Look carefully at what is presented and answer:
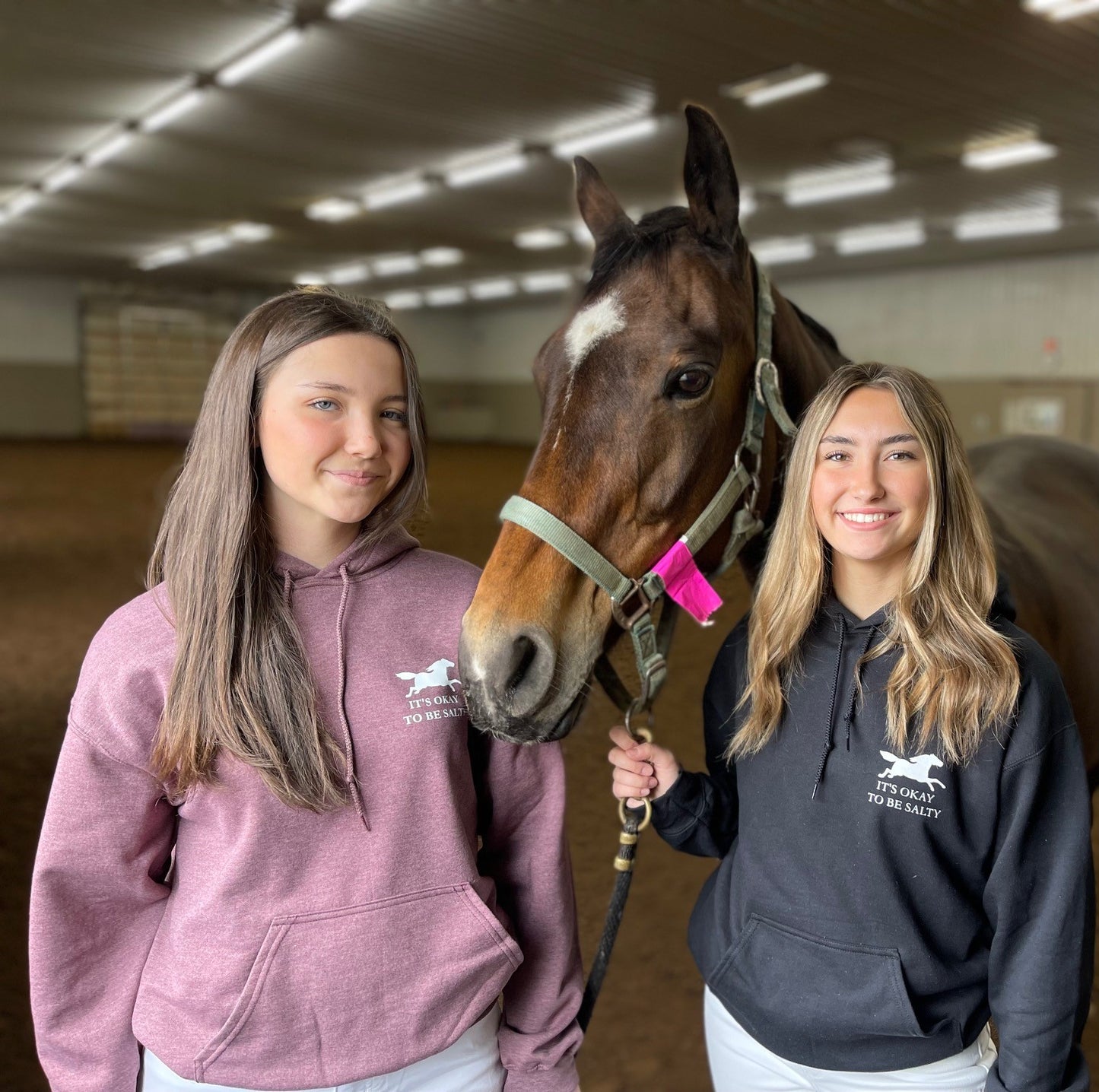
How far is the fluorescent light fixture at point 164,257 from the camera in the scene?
70.5 feet

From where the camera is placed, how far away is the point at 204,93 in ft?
33.8

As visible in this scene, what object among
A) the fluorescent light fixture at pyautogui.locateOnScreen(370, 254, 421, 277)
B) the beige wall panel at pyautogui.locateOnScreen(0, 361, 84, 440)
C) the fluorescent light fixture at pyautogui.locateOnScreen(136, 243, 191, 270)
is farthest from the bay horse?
the beige wall panel at pyautogui.locateOnScreen(0, 361, 84, 440)

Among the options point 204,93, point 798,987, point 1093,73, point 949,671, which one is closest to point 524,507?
point 949,671

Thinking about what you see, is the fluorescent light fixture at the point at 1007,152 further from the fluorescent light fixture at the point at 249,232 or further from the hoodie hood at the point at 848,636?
the fluorescent light fixture at the point at 249,232

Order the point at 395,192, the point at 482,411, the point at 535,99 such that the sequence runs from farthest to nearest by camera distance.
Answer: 1. the point at 482,411
2. the point at 395,192
3. the point at 535,99

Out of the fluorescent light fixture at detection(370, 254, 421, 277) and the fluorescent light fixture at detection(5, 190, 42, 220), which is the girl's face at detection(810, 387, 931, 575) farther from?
the fluorescent light fixture at detection(370, 254, 421, 277)

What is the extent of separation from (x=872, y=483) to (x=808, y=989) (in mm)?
740

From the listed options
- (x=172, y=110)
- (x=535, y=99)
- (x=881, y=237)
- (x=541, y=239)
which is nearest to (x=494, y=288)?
(x=541, y=239)

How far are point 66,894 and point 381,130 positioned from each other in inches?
478

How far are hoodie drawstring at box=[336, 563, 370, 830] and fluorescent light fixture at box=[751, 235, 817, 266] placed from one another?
1797 centimetres

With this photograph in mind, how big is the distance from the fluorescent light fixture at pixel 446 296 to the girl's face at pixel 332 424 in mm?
25333

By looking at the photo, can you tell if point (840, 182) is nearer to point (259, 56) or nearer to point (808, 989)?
point (259, 56)

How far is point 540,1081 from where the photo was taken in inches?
52.1

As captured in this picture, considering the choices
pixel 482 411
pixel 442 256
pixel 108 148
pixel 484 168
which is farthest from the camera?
pixel 482 411
